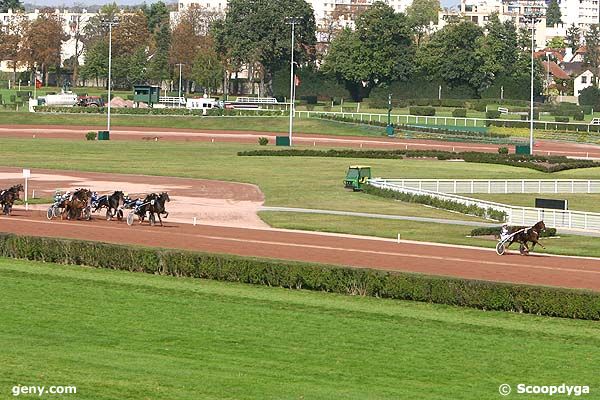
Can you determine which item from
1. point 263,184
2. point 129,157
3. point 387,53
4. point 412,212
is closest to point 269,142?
point 129,157

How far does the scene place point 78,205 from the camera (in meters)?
50.1

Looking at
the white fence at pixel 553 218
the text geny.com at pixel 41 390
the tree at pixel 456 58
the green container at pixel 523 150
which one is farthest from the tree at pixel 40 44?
the text geny.com at pixel 41 390

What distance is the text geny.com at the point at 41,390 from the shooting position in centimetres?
2072

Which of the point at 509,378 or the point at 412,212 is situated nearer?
the point at 509,378

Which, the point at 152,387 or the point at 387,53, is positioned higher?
the point at 387,53

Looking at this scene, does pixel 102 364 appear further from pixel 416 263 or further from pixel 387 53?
pixel 387 53

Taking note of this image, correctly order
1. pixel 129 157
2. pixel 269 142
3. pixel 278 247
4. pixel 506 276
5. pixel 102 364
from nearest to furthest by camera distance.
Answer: pixel 102 364, pixel 506 276, pixel 278 247, pixel 129 157, pixel 269 142

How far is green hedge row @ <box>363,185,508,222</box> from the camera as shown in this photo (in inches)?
2087

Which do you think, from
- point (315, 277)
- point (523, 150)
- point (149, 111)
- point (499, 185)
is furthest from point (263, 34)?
point (315, 277)

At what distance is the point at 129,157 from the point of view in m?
86.5

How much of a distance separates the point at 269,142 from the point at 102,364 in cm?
8318

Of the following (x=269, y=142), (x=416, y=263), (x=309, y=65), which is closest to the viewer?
(x=416, y=263)

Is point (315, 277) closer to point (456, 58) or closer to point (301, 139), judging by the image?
point (301, 139)

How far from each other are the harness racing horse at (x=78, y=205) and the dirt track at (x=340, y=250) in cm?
64
